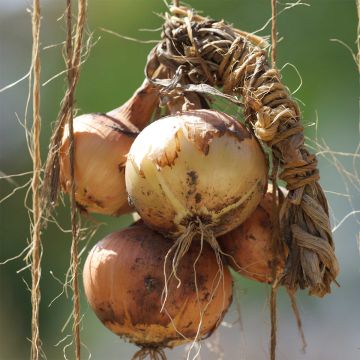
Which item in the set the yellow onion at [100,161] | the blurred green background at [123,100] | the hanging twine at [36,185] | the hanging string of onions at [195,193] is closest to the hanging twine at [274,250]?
the hanging string of onions at [195,193]

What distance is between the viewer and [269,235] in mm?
1027

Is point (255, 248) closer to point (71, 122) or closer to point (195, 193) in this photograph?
point (195, 193)

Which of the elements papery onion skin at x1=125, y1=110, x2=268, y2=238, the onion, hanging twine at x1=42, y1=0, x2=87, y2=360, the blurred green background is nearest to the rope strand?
hanging twine at x1=42, y1=0, x2=87, y2=360

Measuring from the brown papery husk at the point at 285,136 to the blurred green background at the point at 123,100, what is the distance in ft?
7.26

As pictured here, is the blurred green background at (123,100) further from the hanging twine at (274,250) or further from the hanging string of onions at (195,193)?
the hanging twine at (274,250)

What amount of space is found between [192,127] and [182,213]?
107 mm

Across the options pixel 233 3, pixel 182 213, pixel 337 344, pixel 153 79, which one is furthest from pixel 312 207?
pixel 337 344

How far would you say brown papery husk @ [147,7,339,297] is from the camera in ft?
3.28

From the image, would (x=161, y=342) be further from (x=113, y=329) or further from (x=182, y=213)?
(x=182, y=213)

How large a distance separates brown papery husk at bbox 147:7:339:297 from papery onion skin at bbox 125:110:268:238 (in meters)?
0.04

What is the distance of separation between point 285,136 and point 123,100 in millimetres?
2857

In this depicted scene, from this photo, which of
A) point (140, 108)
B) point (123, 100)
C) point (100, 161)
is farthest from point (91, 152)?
point (123, 100)

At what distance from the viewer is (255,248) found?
102 centimetres

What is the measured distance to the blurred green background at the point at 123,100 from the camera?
3.77 meters
